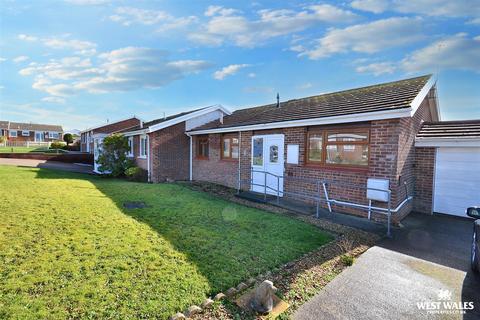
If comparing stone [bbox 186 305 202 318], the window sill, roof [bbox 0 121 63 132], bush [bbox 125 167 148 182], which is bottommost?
stone [bbox 186 305 202 318]

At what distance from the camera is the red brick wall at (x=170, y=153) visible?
13.7 meters

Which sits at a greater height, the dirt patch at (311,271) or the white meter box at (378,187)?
the white meter box at (378,187)

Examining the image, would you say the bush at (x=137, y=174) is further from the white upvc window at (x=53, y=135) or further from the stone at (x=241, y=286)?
the white upvc window at (x=53, y=135)

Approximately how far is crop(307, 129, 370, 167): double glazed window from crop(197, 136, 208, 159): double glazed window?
6.96 m

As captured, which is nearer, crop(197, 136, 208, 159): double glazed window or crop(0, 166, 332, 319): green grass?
crop(0, 166, 332, 319): green grass

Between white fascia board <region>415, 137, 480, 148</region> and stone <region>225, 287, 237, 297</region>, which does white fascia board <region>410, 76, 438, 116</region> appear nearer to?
white fascia board <region>415, 137, 480, 148</region>

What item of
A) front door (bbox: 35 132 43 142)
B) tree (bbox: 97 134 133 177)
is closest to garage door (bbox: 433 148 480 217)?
tree (bbox: 97 134 133 177)

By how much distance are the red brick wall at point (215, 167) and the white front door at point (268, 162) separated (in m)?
1.41

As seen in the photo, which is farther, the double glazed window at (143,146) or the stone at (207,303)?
the double glazed window at (143,146)

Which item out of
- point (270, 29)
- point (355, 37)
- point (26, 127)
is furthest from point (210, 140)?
point (26, 127)

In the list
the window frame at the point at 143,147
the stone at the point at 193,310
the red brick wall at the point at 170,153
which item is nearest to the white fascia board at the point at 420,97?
the stone at the point at 193,310

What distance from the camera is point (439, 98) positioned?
1012 cm

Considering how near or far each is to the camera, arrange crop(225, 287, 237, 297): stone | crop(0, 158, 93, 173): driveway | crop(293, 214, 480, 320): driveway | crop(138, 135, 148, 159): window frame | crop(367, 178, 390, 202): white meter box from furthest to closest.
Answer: crop(0, 158, 93, 173): driveway < crop(138, 135, 148, 159): window frame < crop(367, 178, 390, 202): white meter box < crop(225, 287, 237, 297): stone < crop(293, 214, 480, 320): driveway

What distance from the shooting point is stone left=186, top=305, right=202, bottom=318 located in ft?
9.17
